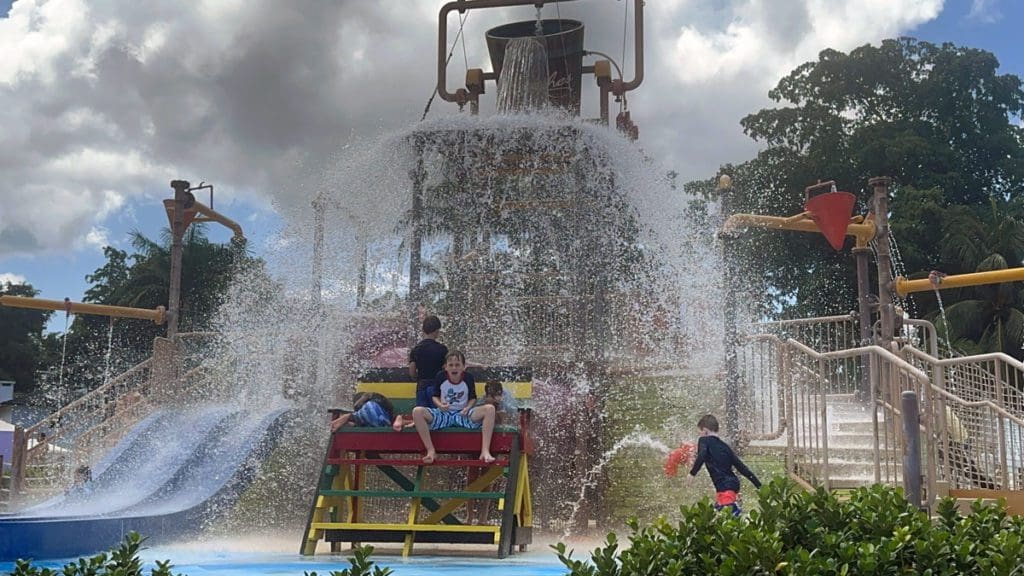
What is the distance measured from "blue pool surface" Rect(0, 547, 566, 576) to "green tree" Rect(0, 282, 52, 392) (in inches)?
1620

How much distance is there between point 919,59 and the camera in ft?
111

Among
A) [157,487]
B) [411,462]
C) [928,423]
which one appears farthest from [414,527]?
[928,423]

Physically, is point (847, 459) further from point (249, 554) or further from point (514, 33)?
point (514, 33)

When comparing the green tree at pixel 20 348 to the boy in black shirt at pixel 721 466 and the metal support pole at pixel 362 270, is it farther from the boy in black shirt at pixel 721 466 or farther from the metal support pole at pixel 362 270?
the boy in black shirt at pixel 721 466

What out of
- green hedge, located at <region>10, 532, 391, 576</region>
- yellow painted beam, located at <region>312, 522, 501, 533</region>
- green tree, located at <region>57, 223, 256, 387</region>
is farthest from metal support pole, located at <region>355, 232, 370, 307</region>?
green tree, located at <region>57, 223, 256, 387</region>

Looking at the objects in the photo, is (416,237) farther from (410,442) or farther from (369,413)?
(410,442)

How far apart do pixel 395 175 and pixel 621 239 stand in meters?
3.08

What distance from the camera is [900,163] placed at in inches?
1249

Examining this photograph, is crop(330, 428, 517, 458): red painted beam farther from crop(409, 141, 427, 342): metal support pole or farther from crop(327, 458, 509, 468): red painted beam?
crop(409, 141, 427, 342): metal support pole

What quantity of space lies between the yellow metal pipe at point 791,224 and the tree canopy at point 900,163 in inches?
612

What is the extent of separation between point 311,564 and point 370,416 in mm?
1695

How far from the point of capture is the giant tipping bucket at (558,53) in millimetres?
15914

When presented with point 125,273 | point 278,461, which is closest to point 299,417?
point 278,461

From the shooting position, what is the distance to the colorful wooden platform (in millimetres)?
8227
